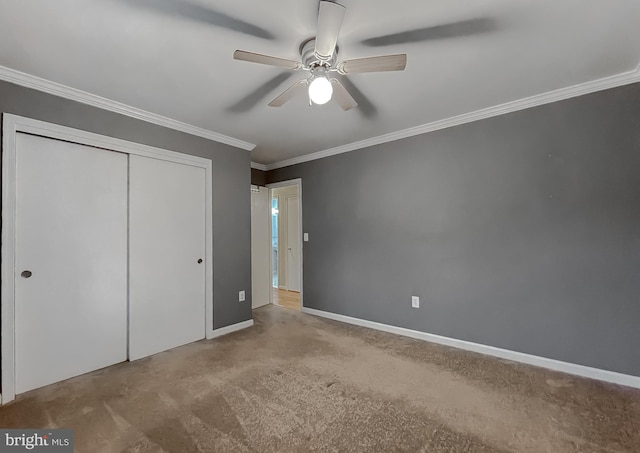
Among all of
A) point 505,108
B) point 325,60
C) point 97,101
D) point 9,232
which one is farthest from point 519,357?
point 97,101

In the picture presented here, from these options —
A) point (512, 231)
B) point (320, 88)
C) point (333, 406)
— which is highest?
point (320, 88)

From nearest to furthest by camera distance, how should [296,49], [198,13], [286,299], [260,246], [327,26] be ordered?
[327,26]
[198,13]
[296,49]
[260,246]
[286,299]

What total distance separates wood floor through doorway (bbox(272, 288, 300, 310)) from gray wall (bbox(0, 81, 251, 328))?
1.14 meters

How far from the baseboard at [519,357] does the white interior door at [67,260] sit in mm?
2789

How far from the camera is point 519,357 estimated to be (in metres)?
2.63

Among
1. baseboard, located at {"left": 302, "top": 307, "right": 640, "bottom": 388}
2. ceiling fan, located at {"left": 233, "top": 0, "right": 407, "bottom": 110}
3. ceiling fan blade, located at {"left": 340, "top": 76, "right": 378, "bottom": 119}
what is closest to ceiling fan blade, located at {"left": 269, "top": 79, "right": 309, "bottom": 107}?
ceiling fan, located at {"left": 233, "top": 0, "right": 407, "bottom": 110}

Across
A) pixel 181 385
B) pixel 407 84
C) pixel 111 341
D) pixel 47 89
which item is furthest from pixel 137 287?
pixel 407 84

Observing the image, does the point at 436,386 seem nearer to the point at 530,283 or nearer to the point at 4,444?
the point at 530,283

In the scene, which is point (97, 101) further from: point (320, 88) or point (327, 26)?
point (327, 26)

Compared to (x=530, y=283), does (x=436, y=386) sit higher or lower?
lower

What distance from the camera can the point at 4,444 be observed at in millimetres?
1649

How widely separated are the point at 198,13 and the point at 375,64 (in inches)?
40.4

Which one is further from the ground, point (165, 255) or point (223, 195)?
point (223, 195)

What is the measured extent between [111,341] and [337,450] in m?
2.27
